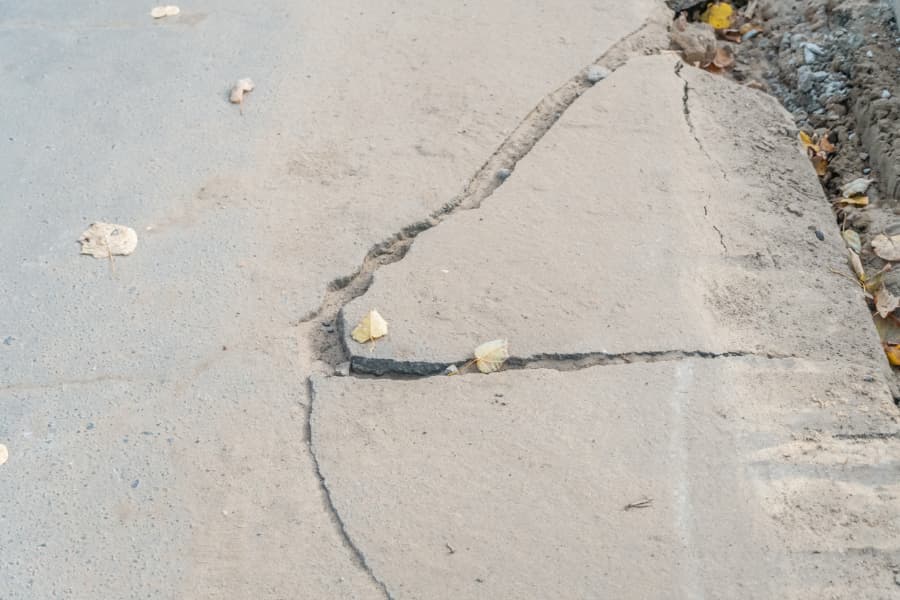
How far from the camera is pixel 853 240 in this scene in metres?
2.80

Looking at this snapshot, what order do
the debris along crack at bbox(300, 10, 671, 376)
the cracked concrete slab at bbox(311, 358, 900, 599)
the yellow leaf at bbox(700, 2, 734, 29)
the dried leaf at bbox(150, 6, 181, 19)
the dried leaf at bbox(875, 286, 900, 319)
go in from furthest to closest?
the yellow leaf at bbox(700, 2, 734, 29)
the dried leaf at bbox(150, 6, 181, 19)
the dried leaf at bbox(875, 286, 900, 319)
the debris along crack at bbox(300, 10, 671, 376)
the cracked concrete slab at bbox(311, 358, 900, 599)

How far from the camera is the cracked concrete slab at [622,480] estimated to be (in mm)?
1909

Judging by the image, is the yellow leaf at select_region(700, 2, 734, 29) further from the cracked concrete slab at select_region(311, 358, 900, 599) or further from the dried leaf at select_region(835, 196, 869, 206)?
the cracked concrete slab at select_region(311, 358, 900, 599)

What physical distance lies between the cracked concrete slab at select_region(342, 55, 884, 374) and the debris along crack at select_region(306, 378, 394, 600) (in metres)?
0.17

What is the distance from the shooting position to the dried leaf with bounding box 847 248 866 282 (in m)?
2.67

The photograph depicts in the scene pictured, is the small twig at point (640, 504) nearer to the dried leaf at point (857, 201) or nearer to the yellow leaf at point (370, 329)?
the yellow leaf at point (370, 329)

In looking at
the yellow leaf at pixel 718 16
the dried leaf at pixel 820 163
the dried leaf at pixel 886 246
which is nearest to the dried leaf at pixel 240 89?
the yellow leaf at pixel 718 16

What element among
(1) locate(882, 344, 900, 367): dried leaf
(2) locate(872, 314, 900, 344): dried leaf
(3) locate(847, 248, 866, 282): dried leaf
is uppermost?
(3) locate(847, 248, 866, 282): dried leaf

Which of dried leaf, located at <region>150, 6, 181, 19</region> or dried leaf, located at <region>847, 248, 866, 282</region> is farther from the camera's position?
dried leaf, located at <region>150, 6, 181, 19</region>

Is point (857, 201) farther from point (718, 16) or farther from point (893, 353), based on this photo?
point (718, 16)

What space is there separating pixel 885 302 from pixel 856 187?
56 cm

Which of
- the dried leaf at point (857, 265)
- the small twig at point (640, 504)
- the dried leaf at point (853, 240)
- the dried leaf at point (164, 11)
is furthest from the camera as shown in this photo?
the dried leaf at point (164, 11)

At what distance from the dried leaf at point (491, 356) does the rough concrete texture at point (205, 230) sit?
1.46 feet

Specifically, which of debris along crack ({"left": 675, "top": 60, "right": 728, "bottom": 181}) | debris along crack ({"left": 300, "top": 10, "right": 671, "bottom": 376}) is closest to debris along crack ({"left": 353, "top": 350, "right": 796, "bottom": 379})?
debris along crack ({"left": 300, "top": 10, "right": 671, "bottom": 376})
